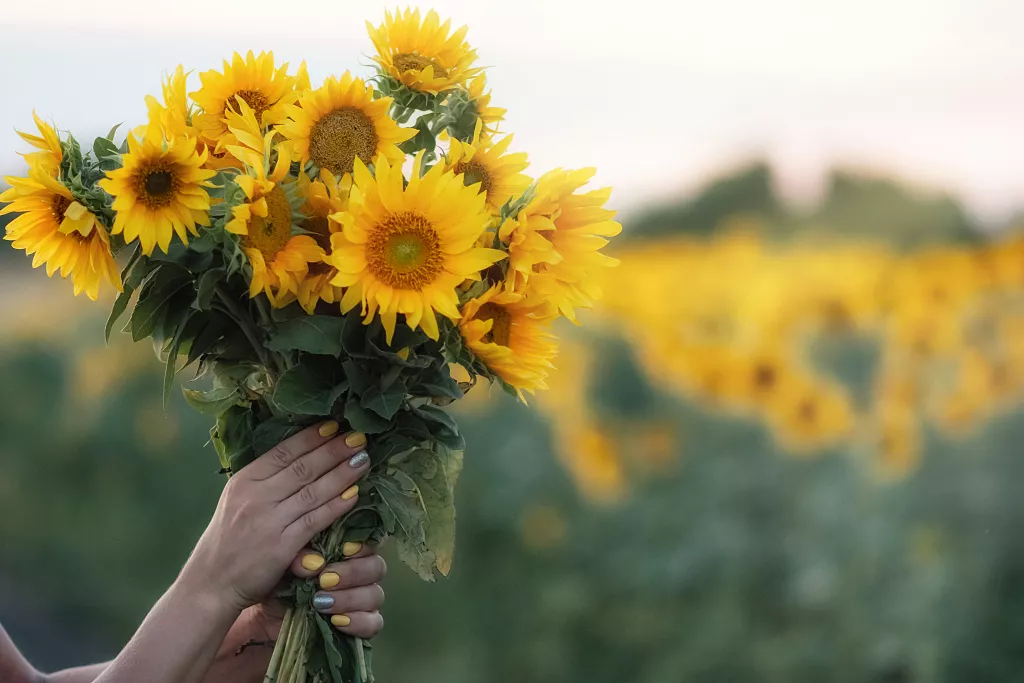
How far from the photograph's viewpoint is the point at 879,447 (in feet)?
10.5

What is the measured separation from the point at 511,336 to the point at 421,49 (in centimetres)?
34

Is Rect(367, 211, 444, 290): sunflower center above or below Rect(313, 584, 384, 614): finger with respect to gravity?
above

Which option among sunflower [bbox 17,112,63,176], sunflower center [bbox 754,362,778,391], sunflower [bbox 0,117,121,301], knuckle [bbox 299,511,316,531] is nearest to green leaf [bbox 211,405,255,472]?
knuckle [bbox 299,511,316,531]

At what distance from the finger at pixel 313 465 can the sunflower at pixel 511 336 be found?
0.17m

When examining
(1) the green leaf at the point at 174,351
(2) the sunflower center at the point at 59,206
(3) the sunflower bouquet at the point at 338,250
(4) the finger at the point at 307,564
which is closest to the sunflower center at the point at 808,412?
(3) the sunflower bouquet at the point at 338,250

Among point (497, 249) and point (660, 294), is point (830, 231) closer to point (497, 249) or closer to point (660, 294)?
point (660, 294)

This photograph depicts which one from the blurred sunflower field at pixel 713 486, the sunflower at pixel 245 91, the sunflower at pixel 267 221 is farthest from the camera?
the blurred sunflower field at pixel 713 486

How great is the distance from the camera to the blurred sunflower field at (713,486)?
120 inches

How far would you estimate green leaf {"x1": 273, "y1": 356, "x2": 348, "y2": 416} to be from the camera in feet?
3.67

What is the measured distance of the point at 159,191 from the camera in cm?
106

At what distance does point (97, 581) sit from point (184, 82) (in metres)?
3.08

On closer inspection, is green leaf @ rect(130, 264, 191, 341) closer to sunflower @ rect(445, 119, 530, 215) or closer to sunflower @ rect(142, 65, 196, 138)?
sunflower @ rect(142, 65, 196, 138)

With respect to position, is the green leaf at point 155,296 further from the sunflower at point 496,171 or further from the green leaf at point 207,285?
the sunflower at point 496,171

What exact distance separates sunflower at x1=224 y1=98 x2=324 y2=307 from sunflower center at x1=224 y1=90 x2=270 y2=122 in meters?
0.07
